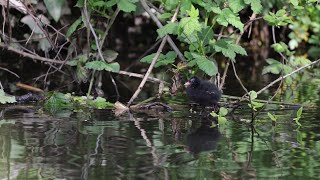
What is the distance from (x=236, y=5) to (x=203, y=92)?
→ 86 centimetres

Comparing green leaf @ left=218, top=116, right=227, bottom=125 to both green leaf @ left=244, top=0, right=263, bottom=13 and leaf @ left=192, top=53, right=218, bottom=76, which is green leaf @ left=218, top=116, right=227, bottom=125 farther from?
green leaf @ left=244, top=0, right=263, bottom=13

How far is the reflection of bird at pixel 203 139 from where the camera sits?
5.54 meters

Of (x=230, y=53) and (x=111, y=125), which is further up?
(x=230, y=53)

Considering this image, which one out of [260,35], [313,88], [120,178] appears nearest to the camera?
[120,178]

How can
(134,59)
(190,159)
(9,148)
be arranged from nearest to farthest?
(190,159)
(9,148)
(134,59)

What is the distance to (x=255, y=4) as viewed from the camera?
6.84 metres

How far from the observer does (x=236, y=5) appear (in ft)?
22.6

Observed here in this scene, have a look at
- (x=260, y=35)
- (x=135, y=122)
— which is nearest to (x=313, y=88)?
(x=135, y=122)

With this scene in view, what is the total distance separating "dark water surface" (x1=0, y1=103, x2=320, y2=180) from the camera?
4738 millimetres

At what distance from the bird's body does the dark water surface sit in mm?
169

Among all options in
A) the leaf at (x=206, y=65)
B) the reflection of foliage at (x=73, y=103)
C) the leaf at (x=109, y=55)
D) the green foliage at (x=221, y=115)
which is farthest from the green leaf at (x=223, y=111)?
the leaf at (x=109, y=55)

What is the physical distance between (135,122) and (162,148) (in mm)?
1226

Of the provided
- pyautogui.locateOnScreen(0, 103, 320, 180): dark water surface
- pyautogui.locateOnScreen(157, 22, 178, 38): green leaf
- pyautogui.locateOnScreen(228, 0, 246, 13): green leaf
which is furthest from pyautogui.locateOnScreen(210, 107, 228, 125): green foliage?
pyautogui.locateOnScreen(228, 0, 246, 13): green leaf

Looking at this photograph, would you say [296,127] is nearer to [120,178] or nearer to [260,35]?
[120,178]
